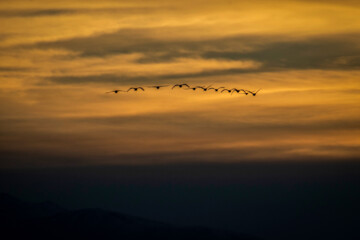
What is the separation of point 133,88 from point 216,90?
43.3 feet

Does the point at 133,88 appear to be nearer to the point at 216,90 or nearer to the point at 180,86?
the point at 180,86

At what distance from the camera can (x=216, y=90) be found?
3501 inches

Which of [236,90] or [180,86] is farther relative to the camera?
[236,90]

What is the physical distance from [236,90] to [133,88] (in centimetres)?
1764

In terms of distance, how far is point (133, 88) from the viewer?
9112cm

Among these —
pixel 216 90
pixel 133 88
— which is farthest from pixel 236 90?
pixel 133 88

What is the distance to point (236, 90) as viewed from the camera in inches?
3797

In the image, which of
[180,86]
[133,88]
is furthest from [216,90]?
[133,88]

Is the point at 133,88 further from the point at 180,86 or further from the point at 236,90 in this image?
the point at 236,90

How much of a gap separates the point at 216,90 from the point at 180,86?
5801mm

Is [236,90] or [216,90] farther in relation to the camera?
[236,90]

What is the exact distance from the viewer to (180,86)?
9044 cm
